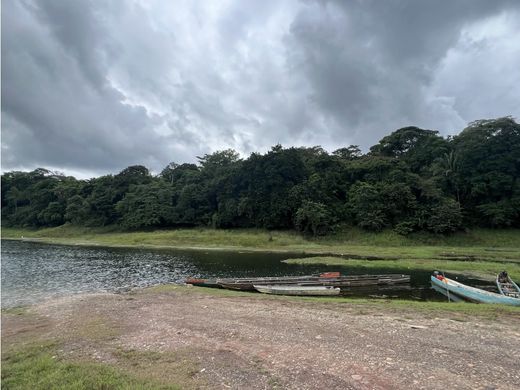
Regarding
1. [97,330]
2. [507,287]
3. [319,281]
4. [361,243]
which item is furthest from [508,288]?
[361,243]

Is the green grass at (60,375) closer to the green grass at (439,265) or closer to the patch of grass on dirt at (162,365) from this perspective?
the patch of grass on dirt at (162,365)

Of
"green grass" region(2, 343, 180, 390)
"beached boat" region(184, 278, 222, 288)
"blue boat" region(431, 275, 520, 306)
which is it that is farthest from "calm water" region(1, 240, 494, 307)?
"green grass" region(2, 343, 180, 390)

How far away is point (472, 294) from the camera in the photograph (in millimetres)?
24609

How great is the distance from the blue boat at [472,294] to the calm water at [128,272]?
3.79 feet

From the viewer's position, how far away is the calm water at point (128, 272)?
28078 millimetres

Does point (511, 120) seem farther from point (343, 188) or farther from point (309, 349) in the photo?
point (309, 349)

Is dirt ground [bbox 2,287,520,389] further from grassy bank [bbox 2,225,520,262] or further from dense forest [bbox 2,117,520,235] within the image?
dense forest [bbox 2,117,520,235]

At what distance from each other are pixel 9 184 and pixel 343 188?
13827 centimetres

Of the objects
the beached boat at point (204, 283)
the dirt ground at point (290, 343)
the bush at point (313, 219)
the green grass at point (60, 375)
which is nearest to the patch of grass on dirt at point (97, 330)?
the dirt ground at point (290, 343)

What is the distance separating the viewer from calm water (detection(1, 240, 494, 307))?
92.1 feet

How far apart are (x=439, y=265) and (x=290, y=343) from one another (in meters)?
34.8

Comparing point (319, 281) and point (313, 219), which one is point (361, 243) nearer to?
point (313, 219)

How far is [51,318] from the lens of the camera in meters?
18.5

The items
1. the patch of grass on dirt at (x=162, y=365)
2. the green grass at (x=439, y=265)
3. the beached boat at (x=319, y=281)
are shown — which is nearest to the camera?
the patch of grass on dirt at (x=162, y=365)
